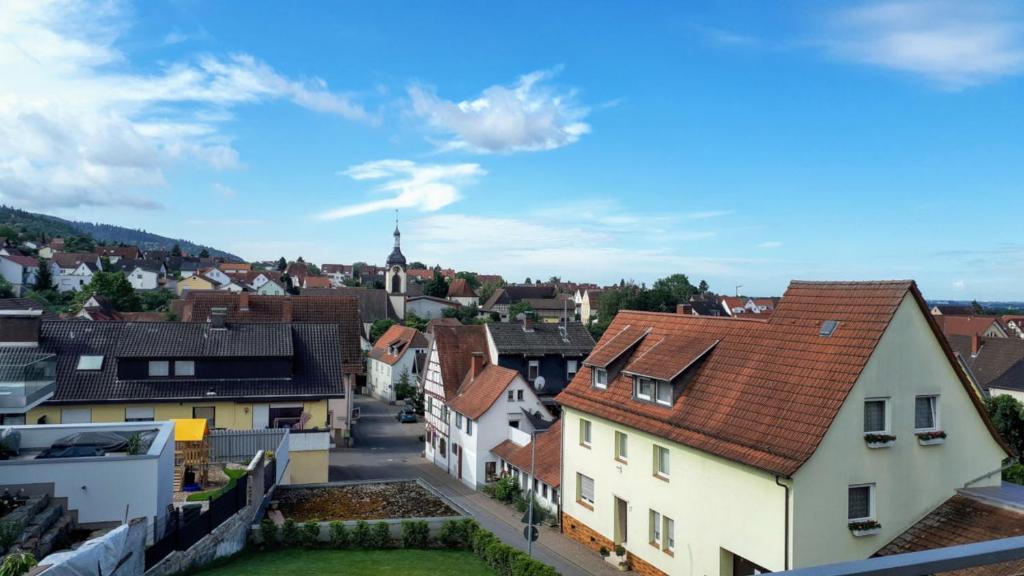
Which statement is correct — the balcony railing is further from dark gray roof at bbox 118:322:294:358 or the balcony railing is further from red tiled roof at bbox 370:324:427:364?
red tiled roof at bbox 370:324:427:364

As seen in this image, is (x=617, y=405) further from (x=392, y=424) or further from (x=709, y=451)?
(x=392, y=424)

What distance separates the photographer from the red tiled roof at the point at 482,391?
36.7 meters

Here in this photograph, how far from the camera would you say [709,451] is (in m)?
18.4

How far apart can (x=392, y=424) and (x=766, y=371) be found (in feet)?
127

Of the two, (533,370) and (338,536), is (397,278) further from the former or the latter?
(338,536)

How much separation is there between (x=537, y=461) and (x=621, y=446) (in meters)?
9.00

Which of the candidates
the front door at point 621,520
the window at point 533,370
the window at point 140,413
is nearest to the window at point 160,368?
the window at point 140,413

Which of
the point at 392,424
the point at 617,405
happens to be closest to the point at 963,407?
the point at 617,405

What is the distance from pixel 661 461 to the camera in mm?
21172

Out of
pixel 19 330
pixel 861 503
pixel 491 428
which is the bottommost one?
pixel 491 428

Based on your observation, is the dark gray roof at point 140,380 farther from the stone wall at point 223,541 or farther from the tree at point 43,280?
the tree at point 43,280

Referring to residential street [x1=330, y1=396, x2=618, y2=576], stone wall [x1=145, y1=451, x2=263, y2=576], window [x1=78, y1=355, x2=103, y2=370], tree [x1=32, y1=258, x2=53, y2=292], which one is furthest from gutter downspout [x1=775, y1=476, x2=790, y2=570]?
tree [x1=32, y1=258, x2=53, y2=292]

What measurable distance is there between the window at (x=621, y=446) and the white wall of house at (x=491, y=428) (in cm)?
1381

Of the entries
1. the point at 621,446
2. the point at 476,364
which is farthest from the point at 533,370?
the point at 621,446
